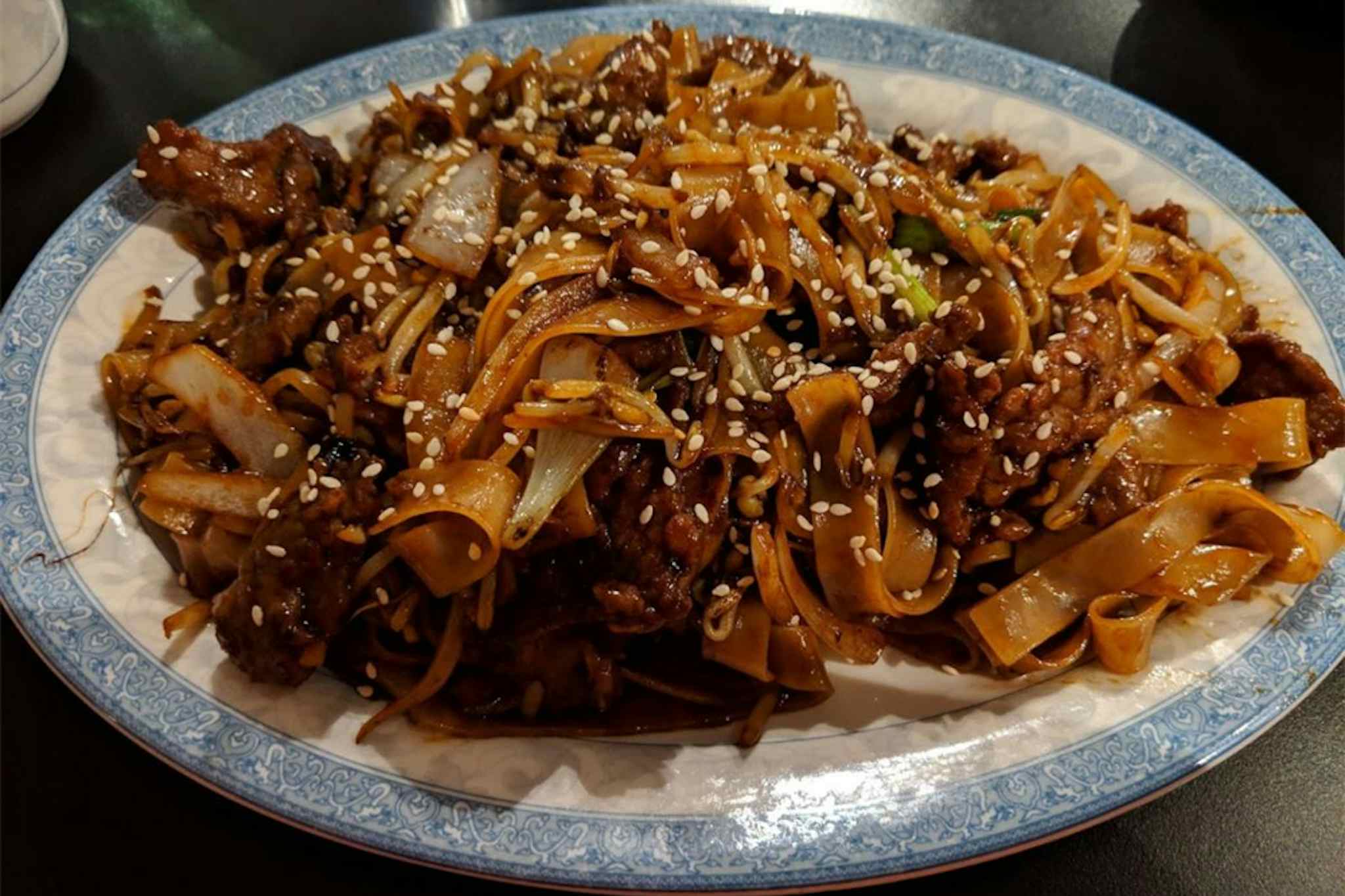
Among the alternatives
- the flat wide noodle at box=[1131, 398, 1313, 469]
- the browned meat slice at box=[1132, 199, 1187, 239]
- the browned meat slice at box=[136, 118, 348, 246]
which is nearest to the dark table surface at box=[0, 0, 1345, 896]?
the flat wide noodle at box=[1131, 398, 1313, 469]

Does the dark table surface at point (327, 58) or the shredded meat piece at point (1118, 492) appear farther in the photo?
the shredded meat piece at point (1118, 492)

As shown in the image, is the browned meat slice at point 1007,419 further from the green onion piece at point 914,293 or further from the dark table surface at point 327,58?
the dark table surface at point 327,58

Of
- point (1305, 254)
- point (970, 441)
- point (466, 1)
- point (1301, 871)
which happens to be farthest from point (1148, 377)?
point (466, 1)

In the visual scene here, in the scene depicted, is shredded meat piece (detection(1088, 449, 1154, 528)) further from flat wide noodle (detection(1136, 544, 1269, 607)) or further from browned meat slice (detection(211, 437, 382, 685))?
browned meat slice (detection(211, 437, 382, 685))

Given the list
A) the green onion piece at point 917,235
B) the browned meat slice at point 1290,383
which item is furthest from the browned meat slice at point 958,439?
the browned meat slice at point 1290,383

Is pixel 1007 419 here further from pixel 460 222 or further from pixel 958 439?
pixel 460 222

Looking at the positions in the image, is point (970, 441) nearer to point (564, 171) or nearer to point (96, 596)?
point (564, 171)
